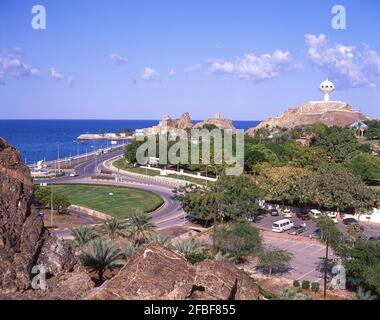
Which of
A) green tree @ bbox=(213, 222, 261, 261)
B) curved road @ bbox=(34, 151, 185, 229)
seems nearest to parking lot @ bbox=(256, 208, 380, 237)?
curved road @ bbox=(34, 151, 185, 229)

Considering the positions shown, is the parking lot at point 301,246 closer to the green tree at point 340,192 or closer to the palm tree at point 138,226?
the green tree at point 340,192

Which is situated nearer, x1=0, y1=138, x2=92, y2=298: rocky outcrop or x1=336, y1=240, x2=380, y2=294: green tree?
x1=0, y1=138, x2=92, y2=298: rocky outcrop

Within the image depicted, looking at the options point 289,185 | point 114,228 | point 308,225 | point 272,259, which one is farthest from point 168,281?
point 289,185

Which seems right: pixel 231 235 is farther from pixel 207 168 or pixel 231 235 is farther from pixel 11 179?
pixel 207 168

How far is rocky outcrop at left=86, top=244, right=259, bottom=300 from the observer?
13.2m

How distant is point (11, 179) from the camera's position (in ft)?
61.6

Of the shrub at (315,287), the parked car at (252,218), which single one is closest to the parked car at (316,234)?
the parked car at (252,218)

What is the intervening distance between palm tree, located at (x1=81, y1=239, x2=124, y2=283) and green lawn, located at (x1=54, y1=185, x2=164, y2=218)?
2203cm

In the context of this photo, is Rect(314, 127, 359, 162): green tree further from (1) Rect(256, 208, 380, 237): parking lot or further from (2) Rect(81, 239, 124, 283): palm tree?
(2) Rect(81, 239, 124, 283): palm tree

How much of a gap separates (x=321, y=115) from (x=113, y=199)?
79979mm

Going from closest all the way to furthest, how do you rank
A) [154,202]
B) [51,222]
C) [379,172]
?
[51,222] → [154,202] → [379,172]
